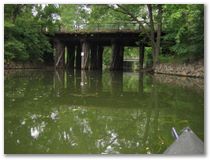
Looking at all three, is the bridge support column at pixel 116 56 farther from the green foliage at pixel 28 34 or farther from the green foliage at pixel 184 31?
the green foliage at pixel 184 31

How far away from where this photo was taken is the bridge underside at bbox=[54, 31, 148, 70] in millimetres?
29047

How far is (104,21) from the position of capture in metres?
26.6

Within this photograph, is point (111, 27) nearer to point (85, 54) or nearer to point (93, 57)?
point (85, 54)

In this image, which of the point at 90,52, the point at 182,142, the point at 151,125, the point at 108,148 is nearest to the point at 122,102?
the point at 151,125

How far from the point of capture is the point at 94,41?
31.4 metres

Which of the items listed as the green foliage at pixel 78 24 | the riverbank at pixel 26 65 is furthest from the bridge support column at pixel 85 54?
the riverbank at pixel 26 65

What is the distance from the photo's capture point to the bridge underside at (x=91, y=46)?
95.3ft

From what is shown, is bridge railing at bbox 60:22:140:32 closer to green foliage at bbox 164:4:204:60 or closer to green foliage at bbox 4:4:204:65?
green foliage at bbox 4:4:204:65

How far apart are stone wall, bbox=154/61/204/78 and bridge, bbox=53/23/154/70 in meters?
3.44

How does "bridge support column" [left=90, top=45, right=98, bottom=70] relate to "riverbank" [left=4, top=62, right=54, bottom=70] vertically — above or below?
above

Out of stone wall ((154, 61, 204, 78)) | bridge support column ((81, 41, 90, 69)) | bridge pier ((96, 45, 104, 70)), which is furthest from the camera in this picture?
bridge pier ((96, 45, 104, 70))

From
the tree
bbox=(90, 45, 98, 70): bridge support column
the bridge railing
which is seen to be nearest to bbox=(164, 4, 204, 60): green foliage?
the tree

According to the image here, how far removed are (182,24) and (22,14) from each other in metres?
11.1

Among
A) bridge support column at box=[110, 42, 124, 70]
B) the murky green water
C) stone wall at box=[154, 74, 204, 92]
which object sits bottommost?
the murky green water
